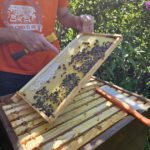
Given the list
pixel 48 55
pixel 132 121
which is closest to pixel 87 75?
pixel 132 121

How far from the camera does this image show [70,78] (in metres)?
1.86

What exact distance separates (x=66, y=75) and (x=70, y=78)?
6 cm

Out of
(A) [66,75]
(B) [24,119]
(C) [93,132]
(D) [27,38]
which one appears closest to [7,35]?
(D) [27,38]

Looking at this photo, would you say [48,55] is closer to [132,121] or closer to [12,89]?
[12,89]

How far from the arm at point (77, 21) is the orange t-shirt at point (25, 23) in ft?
0.77

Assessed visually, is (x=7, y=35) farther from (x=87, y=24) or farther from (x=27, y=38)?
(x=87, y=24)

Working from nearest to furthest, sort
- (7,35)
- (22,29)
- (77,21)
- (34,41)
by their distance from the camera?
(34,41) → (7,35) → (22,29) → (77,21)

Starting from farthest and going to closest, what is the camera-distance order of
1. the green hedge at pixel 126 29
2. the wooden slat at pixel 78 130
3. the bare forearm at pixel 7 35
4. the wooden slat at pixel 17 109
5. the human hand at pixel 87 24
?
the green hedge at pixel 126 29 < the human hand at pixel 87 24 < the bare forearm at pixel 7 35 < the wooden slat at pixel 17 109 < the wooden slat at pixel 78 130

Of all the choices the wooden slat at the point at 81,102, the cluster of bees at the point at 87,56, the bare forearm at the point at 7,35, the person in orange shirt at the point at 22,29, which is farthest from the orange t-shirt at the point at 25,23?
the wooden slat at the point at 81,102

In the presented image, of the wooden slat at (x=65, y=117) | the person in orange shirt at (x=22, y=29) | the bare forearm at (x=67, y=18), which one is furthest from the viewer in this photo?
the bare forearm at (x=67, y=18)

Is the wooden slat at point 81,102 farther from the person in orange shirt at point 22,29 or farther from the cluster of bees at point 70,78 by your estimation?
the person in orange shirt at point 22,29

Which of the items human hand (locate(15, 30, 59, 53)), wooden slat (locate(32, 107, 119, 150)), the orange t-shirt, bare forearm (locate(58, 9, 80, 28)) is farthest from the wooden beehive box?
bare forearm (locate(58, 9, 80, 28))

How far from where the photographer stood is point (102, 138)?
1.55 metres

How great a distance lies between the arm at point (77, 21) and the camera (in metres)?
2.29
